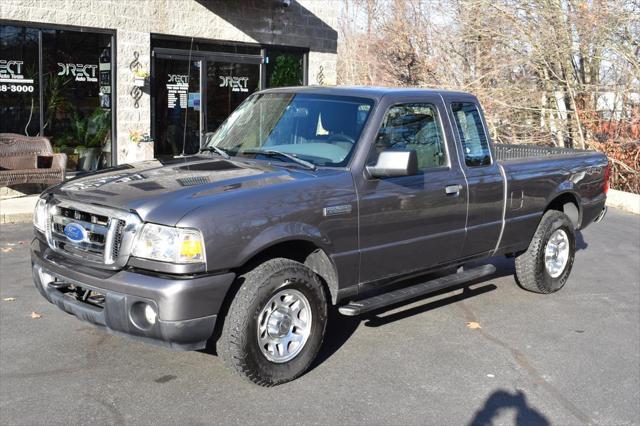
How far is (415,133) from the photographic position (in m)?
5.86

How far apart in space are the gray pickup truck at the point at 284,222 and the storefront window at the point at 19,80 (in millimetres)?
7561

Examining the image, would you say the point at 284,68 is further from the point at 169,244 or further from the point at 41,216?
the point at 169,244

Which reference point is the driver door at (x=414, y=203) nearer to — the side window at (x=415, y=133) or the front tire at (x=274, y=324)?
the side window at (x=415, y=133)

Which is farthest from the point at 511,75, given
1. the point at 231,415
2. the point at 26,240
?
the point at 231,415

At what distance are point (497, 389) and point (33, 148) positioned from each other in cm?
948

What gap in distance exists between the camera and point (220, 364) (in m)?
5.11

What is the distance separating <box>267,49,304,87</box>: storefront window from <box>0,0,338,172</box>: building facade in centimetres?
3

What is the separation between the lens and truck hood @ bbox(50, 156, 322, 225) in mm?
4387

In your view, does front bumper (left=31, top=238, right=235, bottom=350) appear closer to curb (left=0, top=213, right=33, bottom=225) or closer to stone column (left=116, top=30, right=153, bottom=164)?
curb (left=0, top=213, right=33, bottom=225)

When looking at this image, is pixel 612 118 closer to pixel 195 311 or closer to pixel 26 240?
pixel 26 240

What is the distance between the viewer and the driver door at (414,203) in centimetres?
532

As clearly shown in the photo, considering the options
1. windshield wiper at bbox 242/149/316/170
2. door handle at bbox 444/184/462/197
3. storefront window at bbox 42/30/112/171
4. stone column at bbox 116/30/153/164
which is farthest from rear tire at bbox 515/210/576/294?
storefront window at bbox 42/30/112/171

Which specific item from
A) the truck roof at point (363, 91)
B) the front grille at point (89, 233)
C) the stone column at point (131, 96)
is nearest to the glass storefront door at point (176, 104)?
the stone column at point (131, 96)

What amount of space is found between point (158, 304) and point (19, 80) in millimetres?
9593
